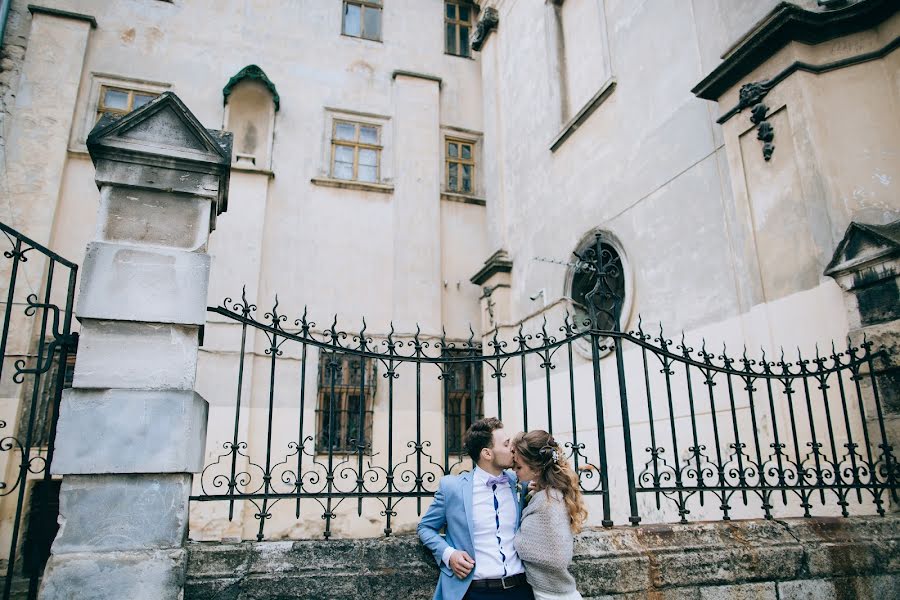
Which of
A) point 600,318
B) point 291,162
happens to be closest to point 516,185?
point 600,318

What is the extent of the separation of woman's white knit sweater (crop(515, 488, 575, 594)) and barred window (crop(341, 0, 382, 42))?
13.4 m

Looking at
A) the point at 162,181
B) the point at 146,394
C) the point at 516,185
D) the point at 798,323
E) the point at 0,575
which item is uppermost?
the point at 516,185

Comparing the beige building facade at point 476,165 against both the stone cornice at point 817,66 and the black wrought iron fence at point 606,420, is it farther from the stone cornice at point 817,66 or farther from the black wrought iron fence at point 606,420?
the black wrought iron fence at point 606,420

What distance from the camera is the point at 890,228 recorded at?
5297 mm

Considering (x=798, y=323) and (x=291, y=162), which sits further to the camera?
(x=291, y=162)

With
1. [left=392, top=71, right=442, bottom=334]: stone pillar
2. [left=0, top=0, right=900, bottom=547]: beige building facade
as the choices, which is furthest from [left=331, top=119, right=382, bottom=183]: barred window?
[left=392, top=71, right=442, bottom=334]: stone pillar

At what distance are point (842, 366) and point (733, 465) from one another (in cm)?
215

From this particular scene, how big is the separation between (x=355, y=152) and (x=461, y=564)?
11645 mm

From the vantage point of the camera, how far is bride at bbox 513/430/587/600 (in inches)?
122

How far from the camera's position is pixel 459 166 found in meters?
14.4

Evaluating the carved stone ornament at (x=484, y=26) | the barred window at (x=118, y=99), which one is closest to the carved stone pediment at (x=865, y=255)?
the carved stone ornament at (x=484, y=26)

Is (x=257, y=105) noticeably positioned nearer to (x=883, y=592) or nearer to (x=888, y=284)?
(x=888, y=284)

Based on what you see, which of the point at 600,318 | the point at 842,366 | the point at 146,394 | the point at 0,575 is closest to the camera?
the point at 146,394

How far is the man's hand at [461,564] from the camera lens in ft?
10.2
